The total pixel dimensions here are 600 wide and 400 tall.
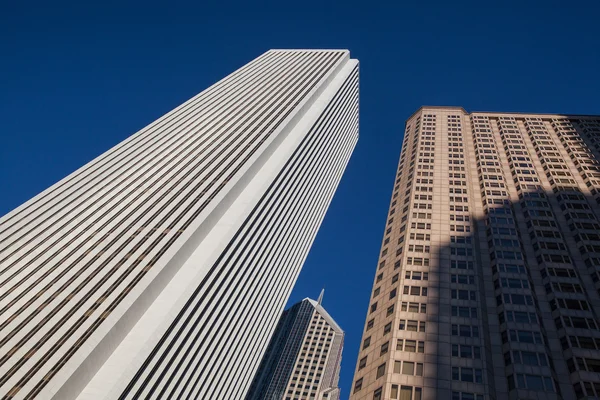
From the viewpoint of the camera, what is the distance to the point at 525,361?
171 ft

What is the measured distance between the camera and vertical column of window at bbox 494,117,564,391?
5056 centimetres

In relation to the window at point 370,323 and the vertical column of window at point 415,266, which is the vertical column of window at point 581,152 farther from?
the window at point 370,323

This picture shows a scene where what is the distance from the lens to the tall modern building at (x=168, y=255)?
164ft

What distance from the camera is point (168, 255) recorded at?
6209cm

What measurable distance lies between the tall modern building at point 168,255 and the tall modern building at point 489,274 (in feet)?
76.2

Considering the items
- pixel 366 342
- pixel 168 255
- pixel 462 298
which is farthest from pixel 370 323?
pixel 168 255

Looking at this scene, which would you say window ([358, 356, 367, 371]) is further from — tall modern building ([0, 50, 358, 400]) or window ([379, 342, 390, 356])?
tall modern building ([0, 50, 358, 400])

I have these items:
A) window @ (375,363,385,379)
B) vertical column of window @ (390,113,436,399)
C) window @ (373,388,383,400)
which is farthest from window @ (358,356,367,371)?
window @ (373,388,383,400)

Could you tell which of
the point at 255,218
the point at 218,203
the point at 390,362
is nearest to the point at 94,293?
the point at 218,203

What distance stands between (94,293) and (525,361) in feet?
171

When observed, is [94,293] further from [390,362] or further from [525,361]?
[525,361]

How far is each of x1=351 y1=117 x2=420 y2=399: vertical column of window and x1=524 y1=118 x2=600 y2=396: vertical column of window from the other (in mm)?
20833

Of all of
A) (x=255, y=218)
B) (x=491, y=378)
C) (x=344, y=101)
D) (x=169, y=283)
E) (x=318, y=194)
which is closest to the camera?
(x=491, y=378)

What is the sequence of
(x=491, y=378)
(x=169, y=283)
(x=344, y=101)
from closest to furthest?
(x=491, y=378)
(x=169, y=283)
(x=344, y=101)
